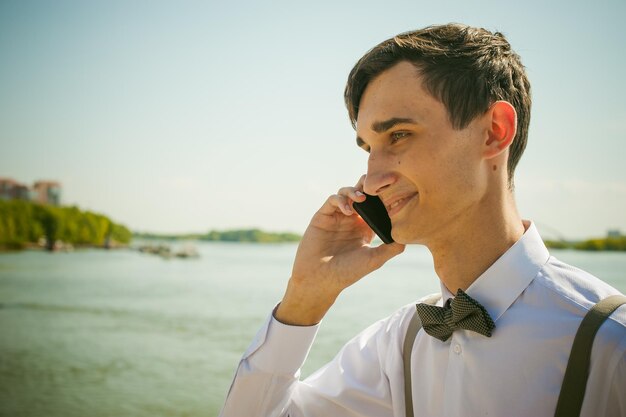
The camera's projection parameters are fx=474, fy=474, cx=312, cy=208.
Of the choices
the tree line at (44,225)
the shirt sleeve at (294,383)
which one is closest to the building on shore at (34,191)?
the tree line at (44,225)

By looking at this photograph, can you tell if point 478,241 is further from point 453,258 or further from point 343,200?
point 343,200

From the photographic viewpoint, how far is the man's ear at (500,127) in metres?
1.67

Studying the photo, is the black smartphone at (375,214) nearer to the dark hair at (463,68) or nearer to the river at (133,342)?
the dark hair at (463,68)

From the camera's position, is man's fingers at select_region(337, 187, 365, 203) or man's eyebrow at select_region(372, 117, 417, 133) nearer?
man's eyebrow at select_region(372, 117, 417, 133)

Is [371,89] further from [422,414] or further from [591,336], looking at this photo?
[422,414]

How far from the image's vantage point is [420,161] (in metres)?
1.64

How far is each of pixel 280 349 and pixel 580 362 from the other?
1.11 meters

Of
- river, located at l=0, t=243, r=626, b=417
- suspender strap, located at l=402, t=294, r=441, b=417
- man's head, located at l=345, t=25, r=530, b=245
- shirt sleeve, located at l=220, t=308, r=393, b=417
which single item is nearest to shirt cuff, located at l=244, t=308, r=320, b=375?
shirt sleeve, located at l=220, t=308, r=393, b=417

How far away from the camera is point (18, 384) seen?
1166 centimetres

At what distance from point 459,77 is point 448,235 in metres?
0.56

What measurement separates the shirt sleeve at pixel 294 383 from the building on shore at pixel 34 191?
457 ft

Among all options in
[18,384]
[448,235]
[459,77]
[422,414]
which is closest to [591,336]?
[448,235]

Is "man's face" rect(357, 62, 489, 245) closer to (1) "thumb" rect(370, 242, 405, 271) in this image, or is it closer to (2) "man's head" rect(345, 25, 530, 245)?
(2) "man's head" rect(345, 25, 530, 245)

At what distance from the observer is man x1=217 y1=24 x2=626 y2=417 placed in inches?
57.7
